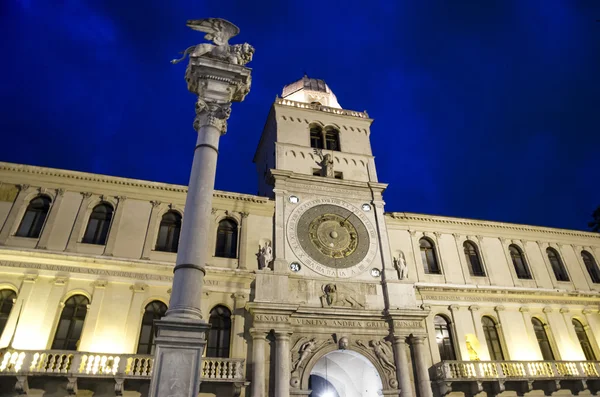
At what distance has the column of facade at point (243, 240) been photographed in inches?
747

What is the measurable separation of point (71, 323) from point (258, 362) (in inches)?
299

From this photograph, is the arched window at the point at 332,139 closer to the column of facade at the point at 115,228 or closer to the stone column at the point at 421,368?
the stone column at the point at 421,368

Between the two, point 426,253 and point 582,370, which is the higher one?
point 426,253

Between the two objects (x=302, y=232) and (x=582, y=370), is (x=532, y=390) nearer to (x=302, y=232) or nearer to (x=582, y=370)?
(x=582, y=370)

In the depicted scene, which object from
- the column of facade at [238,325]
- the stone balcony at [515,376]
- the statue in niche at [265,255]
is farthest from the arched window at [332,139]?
the stone balcony at [515,376]

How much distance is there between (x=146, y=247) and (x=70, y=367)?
5541mm

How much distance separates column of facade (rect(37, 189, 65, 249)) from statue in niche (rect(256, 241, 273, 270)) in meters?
9.00

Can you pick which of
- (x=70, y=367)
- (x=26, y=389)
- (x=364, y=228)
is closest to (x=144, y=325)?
(x=70, y=367)

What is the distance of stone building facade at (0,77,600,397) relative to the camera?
52.3 feet

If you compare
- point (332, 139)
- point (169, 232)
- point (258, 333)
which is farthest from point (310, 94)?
point (258, 333)

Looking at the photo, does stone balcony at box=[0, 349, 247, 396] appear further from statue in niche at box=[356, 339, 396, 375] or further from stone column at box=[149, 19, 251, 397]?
stone column at box=[149, 19, 251, 397]

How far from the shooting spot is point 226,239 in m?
19.8

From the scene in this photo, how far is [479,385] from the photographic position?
17.9 m

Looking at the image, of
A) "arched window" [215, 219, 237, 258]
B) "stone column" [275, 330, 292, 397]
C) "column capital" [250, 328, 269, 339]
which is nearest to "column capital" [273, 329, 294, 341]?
"stone column" [275, 330, 292, 397]
